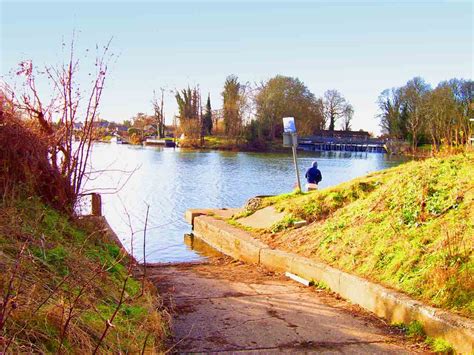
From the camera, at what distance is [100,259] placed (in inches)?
248

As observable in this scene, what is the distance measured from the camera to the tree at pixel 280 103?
277 ft

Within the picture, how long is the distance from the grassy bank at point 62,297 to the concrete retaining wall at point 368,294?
2366mm

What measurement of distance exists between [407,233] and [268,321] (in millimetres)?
2426

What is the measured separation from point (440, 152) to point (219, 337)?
746 cm

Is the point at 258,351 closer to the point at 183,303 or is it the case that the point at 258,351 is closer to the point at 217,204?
the point at 183,303

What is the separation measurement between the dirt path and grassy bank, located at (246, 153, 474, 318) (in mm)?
617

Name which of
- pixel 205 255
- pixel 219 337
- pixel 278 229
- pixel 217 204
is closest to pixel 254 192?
pixel 217 204

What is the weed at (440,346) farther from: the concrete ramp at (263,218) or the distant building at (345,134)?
A: the distant building at (345,134)

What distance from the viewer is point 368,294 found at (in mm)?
6125

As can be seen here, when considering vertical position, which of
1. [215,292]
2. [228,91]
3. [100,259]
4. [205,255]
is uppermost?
[228,91]

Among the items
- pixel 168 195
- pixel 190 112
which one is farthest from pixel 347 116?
pixel 168 195

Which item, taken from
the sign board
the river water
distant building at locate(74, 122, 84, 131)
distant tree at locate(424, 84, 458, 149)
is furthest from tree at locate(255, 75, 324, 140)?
distant building at locate(74, 122, 84, 131)

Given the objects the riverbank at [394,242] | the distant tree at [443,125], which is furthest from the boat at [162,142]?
the riverbank at [394,242]

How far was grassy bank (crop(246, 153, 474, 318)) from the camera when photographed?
5.55 meters
